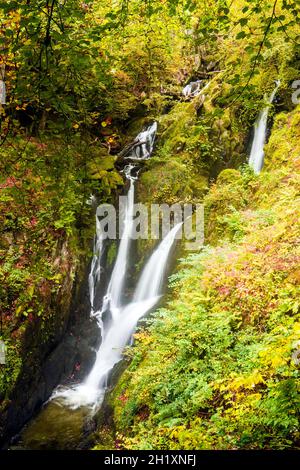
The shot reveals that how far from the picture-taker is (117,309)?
1088cm

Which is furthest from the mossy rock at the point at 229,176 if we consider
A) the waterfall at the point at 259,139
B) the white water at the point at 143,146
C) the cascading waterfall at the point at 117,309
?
the white water at the point at 143,146

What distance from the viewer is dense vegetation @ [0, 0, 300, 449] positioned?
107 inches

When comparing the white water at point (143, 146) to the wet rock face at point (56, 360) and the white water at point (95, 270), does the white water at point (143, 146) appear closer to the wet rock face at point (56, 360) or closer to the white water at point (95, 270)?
the white water at point (95, 270)

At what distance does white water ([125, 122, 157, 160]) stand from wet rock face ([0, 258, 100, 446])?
5.14 m

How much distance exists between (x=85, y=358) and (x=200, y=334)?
6.07 metres

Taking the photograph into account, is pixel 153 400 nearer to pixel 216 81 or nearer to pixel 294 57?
pixel 294 57

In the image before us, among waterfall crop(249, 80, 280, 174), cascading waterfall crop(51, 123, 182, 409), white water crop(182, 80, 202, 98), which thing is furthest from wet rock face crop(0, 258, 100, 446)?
white water crop(182, 80, 202, 98)

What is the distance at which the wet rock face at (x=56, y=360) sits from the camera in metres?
7.94

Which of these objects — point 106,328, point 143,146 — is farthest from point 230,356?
point 143,146

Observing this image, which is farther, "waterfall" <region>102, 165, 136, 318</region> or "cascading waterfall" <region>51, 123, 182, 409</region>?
"waterfall" <region>102, 165, 136, 318</region>

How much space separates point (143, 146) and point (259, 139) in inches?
180

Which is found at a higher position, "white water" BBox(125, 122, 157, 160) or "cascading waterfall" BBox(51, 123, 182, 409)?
"white water" BBox(125, 122, 157, 160)

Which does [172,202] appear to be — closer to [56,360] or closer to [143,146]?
[143,146]

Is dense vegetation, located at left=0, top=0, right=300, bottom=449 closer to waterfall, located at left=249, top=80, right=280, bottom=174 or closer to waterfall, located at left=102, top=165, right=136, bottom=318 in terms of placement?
waterfall, located at left=249, top=80, right=280, bottom=174
